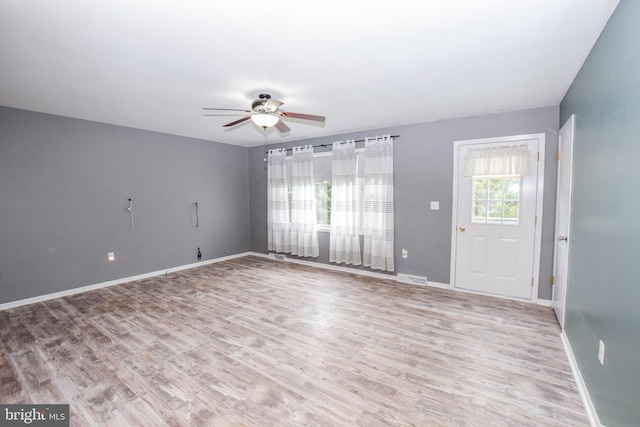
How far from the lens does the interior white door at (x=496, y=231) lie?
3.71 meters

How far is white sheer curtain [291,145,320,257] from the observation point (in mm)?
5480

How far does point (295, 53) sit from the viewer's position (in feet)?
7.34

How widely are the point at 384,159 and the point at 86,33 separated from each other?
12.1ft

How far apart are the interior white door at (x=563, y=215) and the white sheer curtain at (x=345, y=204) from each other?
2594 mm

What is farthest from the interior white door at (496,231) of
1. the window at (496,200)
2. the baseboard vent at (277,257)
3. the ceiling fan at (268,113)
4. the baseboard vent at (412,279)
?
the baseboard vent at (277,257)

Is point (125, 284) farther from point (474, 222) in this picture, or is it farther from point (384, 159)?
point (474, 222)

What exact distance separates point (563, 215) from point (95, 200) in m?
5.87

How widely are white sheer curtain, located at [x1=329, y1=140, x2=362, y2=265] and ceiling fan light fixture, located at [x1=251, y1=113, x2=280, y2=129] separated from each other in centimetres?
212

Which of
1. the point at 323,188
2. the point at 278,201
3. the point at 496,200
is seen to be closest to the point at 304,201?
the point at 323,188

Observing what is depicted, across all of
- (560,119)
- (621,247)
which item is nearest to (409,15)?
(621,247)

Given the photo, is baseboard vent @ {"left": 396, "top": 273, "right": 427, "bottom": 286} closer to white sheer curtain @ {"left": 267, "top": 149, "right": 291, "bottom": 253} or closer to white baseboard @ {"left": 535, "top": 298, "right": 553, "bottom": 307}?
white baseboard @ {"left": 535, "top": 298, "right": 553, "bottom": 307}

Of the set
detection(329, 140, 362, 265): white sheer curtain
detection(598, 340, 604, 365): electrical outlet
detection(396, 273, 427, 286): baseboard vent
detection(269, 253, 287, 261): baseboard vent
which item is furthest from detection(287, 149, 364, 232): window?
detection(598, 340, 604, 365): electrical outlet

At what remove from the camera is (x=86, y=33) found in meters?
1.96

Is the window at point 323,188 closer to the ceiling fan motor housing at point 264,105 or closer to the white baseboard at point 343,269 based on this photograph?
the white baseboard at point 343,269
